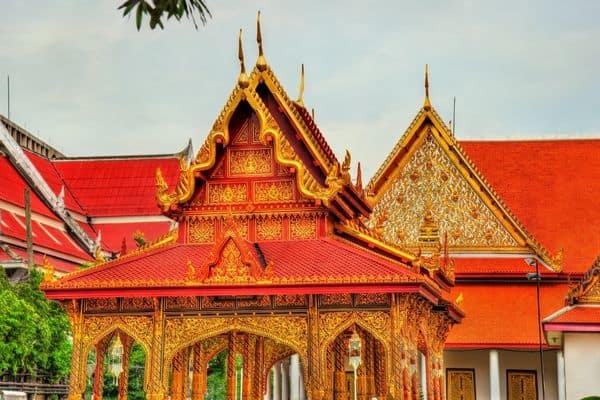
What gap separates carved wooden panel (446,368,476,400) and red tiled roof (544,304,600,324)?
193 inches

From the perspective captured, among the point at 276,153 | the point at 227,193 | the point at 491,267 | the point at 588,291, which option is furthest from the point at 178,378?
the point at 491,267

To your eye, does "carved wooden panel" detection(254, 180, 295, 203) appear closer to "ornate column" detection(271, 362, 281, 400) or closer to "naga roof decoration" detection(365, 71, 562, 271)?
"ornate column" detection(271, 362, 281, 400)

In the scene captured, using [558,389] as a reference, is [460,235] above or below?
above

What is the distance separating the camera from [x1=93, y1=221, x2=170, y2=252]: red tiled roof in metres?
57.3

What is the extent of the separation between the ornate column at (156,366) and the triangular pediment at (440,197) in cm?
1468

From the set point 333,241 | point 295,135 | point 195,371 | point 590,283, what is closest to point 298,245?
point 333,241

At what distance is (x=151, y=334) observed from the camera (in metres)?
18.1

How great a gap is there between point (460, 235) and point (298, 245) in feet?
47.5

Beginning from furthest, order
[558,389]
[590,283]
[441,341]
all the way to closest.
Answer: [558,389] < [590,283] < [441,341]

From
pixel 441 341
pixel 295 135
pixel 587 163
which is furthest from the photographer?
pixel 587 163

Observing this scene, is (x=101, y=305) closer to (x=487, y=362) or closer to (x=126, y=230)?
(x=487, y=362)

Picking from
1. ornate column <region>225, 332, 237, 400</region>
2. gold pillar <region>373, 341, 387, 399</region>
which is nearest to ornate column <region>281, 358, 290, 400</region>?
gold pillar <region>373, 341, 387, 399</region>

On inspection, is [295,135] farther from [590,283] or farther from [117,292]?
[590,283]

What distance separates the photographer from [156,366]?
58.6ft
